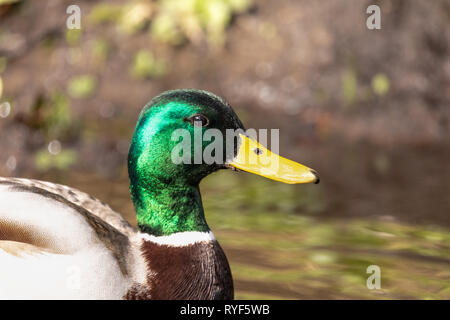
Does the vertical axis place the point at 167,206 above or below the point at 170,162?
below

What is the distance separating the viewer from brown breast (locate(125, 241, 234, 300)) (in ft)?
12.5

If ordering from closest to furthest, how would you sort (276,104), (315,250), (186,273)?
(186,273) → (315,250) → (276,104)

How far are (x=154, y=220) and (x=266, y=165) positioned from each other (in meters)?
0.59

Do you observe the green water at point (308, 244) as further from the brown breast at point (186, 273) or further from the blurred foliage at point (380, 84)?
the blurred foliage at point (380, 84)

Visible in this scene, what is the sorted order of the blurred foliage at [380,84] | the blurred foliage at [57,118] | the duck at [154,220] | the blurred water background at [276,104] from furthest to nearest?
the blurred foliage at [380,84] → the blurred foliage at [57,118] → the blurred water background at [276,104] → the duck at [154,220]

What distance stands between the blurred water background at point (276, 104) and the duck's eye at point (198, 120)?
4.44 feet

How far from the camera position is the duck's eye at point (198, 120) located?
3.90 m

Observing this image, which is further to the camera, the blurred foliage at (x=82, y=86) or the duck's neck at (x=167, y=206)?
the blurred foliage at (x=82, y=86)

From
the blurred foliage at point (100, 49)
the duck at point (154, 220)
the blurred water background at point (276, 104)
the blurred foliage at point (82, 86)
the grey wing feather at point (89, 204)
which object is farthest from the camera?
the blurred foliage at point (100, 49)

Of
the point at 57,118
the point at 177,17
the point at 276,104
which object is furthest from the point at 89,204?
the point at 177,17

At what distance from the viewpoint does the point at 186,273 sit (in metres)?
3.88

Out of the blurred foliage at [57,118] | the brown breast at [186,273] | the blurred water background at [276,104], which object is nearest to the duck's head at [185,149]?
the brown breast at [186,273]

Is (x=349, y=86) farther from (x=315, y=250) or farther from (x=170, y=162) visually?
(x=170, y=162)

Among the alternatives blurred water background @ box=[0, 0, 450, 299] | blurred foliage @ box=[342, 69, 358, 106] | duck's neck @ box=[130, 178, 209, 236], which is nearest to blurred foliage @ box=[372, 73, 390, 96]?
blurred water background @ box=[0, 0, 450, 299]
